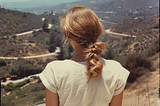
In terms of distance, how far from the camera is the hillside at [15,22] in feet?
130

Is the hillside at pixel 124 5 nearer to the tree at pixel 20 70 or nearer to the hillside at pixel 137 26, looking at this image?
the hillside at pixel 137 26

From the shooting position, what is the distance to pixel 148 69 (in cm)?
1032

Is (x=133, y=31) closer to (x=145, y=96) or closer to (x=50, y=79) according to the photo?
(x=145, y=96)

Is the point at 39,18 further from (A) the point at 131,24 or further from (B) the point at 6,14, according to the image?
(A) the point at 131,24

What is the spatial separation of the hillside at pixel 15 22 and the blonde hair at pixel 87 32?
133 feet

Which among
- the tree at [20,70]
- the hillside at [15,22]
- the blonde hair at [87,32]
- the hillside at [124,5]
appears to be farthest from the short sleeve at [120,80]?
the hillside at [124,5]

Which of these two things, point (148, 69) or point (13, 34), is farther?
point (13, 34)

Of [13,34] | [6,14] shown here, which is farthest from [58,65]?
[6,14]

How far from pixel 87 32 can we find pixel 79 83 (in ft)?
1.35

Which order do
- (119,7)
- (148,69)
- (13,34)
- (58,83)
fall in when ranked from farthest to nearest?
(119,7), (13,34), (148,69), (58,83)

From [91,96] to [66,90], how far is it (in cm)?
21

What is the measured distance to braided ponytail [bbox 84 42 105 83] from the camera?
108 cm

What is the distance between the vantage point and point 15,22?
4475 centimetres

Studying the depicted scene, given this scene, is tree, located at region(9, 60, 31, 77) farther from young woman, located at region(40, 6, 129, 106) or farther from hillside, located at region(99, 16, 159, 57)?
young woman, located at region(40, 6, 129, 106)
